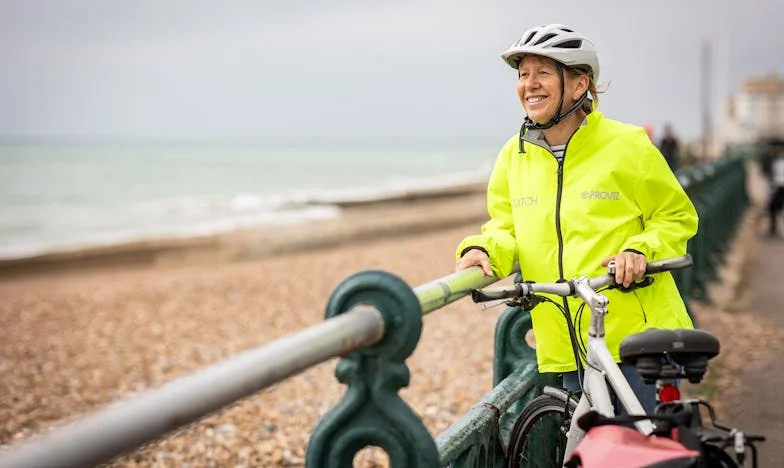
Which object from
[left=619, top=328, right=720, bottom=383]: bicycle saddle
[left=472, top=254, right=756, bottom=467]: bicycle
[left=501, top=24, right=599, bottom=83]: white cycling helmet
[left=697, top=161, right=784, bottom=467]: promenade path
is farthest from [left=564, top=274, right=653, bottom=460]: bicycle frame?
[left=697, top=161, right=784, bottom=467]: promenade path

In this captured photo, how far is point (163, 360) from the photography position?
10805mm

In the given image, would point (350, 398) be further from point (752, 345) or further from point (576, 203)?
point (752, 345)

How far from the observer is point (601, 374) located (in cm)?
259

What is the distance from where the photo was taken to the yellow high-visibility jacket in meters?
2.82

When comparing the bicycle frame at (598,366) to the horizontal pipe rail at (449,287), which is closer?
the horizontal pipe rail at (449,287)

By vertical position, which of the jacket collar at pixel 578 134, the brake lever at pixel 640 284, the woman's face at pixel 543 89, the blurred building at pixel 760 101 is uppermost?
the blurred building at pixel 760 101

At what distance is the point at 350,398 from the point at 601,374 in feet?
3.42

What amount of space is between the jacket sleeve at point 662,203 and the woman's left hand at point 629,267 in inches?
6.8

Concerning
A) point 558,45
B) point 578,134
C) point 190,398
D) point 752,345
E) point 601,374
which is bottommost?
point 752,345

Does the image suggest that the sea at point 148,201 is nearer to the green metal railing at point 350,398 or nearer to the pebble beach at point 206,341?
the pebble beach at point 206,341

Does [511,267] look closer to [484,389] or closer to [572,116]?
[572,116]

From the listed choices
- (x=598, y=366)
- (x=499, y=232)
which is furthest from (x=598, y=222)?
(x=598, y=366)

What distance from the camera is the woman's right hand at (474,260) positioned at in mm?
2744

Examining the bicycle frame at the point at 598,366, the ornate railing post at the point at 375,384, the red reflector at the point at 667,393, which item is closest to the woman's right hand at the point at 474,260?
the bicycle frame at the point at 598,366
